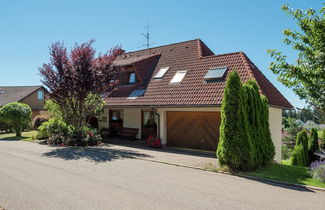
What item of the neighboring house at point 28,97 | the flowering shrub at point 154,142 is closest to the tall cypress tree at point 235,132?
the flowering shrub at point 154,142

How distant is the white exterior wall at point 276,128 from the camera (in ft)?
45.2

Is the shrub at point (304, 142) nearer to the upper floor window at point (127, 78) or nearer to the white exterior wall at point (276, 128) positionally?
the white exterior wall at point (276, 128)

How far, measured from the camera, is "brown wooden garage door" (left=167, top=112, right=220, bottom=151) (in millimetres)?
12953

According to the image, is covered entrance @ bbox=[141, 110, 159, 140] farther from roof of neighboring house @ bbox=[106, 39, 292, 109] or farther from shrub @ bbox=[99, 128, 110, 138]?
shrub @ bbox=[99, 128, 110, 138]

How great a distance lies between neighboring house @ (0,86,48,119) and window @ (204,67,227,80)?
27437 millimetres

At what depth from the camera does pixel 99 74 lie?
1520 cm

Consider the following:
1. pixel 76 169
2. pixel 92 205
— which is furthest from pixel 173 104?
pixel 92 205

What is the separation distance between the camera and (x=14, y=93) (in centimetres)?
3744

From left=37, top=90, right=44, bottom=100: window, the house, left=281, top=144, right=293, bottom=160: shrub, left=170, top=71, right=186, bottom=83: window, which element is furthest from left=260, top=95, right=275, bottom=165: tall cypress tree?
left=37, top=90, right=44, bottom=100: window

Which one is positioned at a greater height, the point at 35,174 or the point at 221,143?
the point at 221,143

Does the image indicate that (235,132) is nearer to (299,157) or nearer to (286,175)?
(286,175)

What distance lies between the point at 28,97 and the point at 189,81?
28968 mm

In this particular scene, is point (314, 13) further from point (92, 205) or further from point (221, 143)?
point (92, 205)

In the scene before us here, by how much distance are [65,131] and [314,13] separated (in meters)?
15.0
